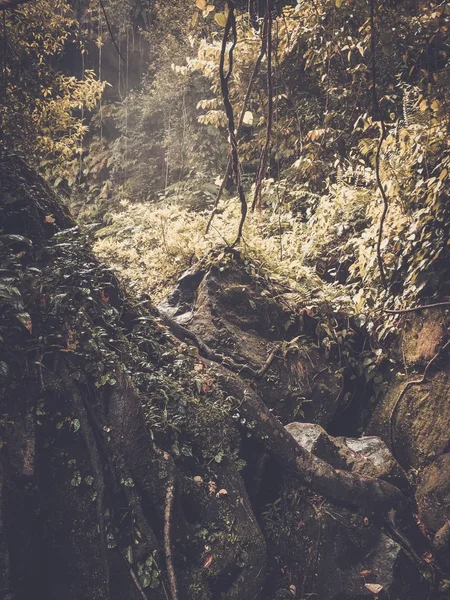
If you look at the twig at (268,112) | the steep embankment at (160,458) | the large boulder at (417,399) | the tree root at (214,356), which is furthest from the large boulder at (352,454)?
the twig at (268,112)

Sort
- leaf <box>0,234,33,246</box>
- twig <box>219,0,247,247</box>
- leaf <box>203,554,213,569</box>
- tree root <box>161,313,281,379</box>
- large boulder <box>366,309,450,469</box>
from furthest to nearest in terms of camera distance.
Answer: large boulder <box>366,309,450,469</box>
tree root <box>161,313,281,379</box>
leaf <box>0,234,33,246</box>
leaf <box>203,554,213,569</box>
twig <box>219,0,247,247</box>

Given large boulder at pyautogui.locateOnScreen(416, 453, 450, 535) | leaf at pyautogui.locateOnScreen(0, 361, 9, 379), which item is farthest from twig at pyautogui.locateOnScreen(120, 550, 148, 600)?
large boulder at pyautogui.locateOnScreen(416, 453, 450, 535)

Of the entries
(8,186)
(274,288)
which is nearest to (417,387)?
(274,288)

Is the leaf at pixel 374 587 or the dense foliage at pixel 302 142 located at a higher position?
the dense foliage at pixel 302 142

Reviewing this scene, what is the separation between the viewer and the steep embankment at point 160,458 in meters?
2.99

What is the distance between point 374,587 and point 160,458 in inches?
86.7

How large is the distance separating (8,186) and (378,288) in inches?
164

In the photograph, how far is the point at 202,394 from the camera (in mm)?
4105

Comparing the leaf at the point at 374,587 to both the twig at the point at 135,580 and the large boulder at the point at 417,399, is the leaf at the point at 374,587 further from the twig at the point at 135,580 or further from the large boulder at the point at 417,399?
the twig at the point at 135,580

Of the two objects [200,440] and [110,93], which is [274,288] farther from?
[110,93]

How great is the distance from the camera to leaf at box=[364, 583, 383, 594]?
385 centimetres

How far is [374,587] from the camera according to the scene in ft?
12.7

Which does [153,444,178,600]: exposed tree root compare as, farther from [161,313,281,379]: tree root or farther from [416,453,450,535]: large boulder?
[416,453,450,535]: large boulder

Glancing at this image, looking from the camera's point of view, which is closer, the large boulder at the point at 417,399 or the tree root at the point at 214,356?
the tree root at the point at 214,356
